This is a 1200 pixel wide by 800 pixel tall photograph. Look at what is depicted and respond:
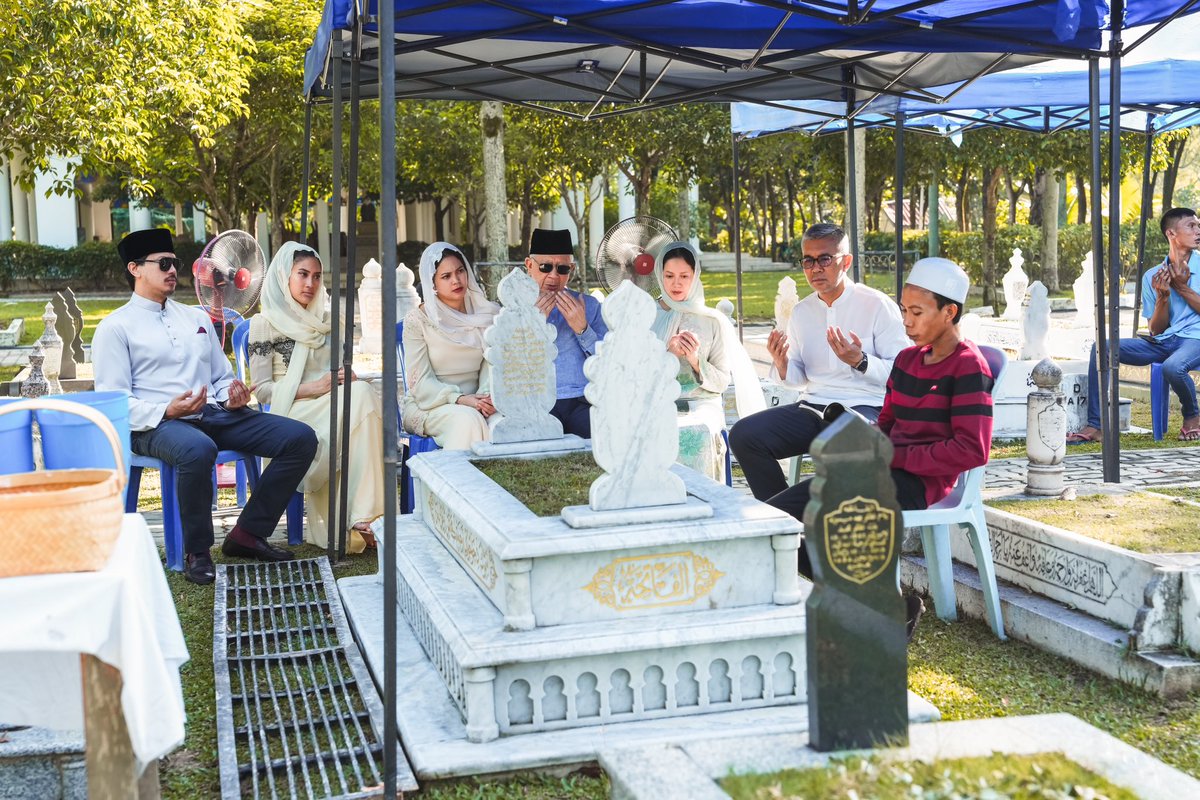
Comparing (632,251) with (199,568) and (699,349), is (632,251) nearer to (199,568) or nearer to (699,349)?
(699,349)

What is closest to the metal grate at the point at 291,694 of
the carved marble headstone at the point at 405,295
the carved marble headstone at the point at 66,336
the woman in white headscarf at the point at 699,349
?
the woman in white headscarf at the point at 699,349

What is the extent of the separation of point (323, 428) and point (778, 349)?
2403mm

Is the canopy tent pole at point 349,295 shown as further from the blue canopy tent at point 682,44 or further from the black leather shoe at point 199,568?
the black leather shoe at point 199,568

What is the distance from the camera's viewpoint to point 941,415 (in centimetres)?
486

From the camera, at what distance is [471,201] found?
114 feet

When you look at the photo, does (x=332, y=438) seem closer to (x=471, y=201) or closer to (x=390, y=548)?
(x=390, y=548)

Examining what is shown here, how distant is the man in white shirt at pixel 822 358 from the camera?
5688 millimetres

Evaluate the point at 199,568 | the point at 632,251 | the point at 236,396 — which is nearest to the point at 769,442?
the point at 632,251

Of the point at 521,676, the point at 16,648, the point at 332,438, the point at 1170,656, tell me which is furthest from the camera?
the point at 332,438

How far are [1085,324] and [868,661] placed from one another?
9670mm

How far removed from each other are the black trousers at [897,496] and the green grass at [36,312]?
16.9 metres

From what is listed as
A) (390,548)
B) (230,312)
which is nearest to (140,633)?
(390,548)

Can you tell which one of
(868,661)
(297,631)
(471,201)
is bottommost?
(297,631)

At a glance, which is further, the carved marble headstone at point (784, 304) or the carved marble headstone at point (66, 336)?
the carved marble headstone at point (66, 336)
